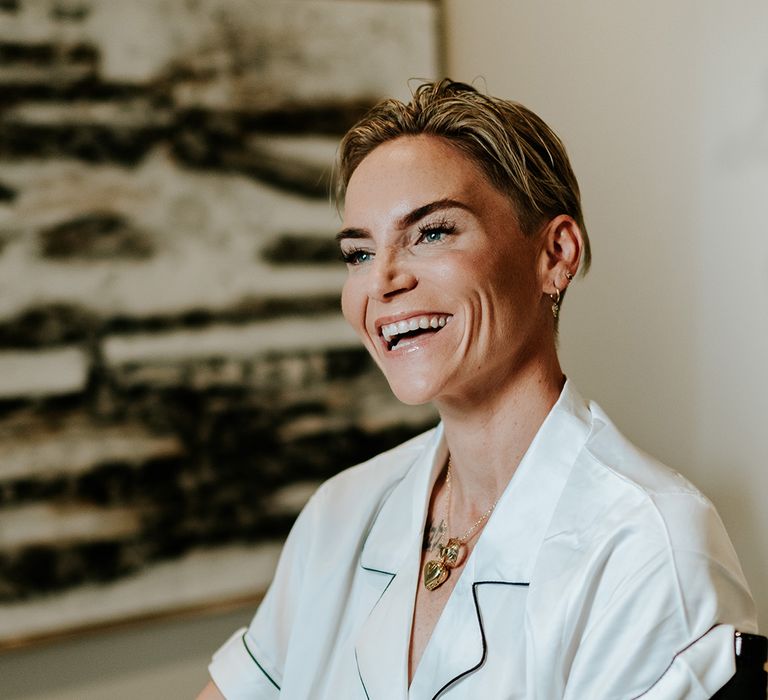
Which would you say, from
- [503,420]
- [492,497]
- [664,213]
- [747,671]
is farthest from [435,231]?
[664,213]

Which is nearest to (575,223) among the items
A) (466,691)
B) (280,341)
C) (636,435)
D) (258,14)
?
(466,691)

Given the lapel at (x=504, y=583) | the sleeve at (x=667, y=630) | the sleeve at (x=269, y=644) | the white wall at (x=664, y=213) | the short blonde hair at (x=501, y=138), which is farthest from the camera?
the white wall at (x=664, y=213)

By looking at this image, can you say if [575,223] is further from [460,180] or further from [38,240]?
[38,240]

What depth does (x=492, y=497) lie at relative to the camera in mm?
1247

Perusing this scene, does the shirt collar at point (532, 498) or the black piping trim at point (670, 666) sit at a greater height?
the shirt collar at point (532, 498)

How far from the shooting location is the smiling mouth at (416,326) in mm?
1141

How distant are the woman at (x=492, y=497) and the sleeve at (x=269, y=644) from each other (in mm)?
43

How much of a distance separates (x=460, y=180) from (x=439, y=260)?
4.1 inches

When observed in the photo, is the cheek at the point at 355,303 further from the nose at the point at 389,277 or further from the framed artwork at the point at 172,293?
the framed artwork at the point at 172,293

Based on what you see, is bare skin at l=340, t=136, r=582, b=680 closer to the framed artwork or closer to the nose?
the nose

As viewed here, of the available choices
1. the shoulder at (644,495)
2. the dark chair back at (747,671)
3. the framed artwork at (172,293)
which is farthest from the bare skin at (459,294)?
the framed artwork at (172,293)

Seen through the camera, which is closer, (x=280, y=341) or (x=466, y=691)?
(x=466, y=691)

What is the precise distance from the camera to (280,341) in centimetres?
192

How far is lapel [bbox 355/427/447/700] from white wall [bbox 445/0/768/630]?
→ 0.94m
